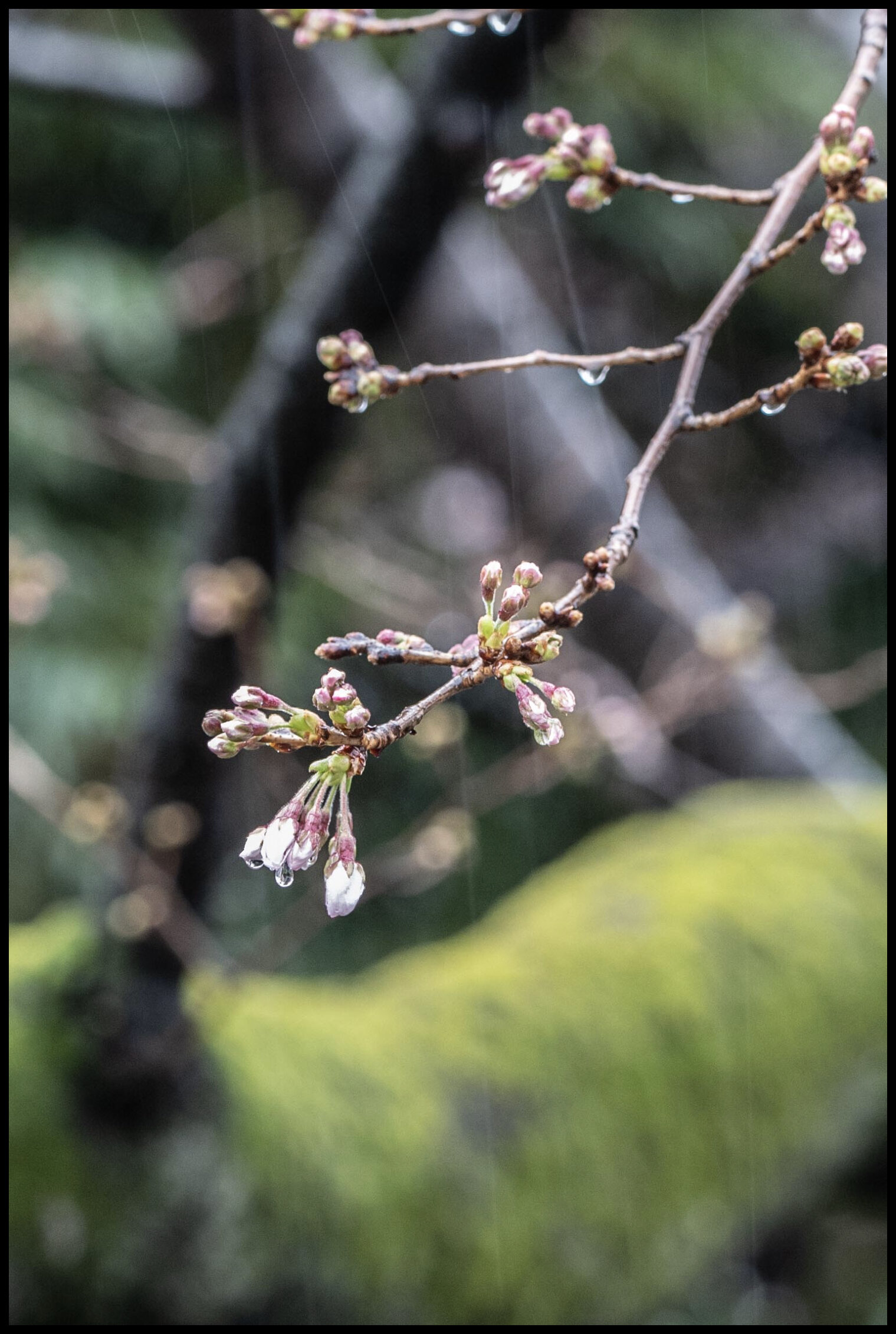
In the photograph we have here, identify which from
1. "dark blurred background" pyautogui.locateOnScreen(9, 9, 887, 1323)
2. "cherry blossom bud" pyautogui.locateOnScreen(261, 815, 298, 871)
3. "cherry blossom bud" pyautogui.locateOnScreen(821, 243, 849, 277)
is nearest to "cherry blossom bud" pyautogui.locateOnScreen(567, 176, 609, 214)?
"cherry blossom bud" pyautogui.locateOnScreen(821, 243, 849, 277)

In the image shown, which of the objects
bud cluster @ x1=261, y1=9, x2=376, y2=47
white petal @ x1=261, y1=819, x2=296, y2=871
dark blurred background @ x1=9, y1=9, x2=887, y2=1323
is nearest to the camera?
white petal @ x1=261, y1=819, x2=296, y2=871

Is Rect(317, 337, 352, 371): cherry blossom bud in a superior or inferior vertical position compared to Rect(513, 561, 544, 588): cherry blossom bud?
superior

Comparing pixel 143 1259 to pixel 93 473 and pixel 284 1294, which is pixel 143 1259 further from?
pixel 93 473

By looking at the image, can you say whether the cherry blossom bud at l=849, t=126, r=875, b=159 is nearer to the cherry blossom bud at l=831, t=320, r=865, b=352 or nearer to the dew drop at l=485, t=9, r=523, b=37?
the cherry blossom bud at l=831, t=320, r=865, b=352

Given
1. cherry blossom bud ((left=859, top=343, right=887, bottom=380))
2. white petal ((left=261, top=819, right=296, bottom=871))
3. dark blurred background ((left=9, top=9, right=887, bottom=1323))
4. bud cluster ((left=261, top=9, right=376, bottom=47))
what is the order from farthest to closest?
dark blurred background ((left=9, top=9, right=887, bottom=1323))
bud cluster ((left=261, top=9, right=376, bottom=47))
cherry blossom bud ((left=859, top=343, right=887, bottom=380))
white petal ((left=261, top=819, right=296, bottom=871))

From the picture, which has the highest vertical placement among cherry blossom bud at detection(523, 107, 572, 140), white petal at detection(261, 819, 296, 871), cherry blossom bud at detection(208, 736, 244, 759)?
cherry blossom bud at detection(523, 107, 572, 140)

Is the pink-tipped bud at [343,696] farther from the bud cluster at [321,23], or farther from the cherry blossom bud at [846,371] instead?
the bud cluster at [321,23]

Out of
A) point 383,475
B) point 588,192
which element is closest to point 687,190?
point 588,192

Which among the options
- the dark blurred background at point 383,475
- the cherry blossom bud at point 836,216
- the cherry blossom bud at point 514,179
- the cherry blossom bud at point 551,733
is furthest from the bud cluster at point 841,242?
the dark blurred background at point 383,475

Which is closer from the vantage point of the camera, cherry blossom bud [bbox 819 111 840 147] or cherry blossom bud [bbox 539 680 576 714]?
cherry blossom bud [bbox 539 680 576 714]
